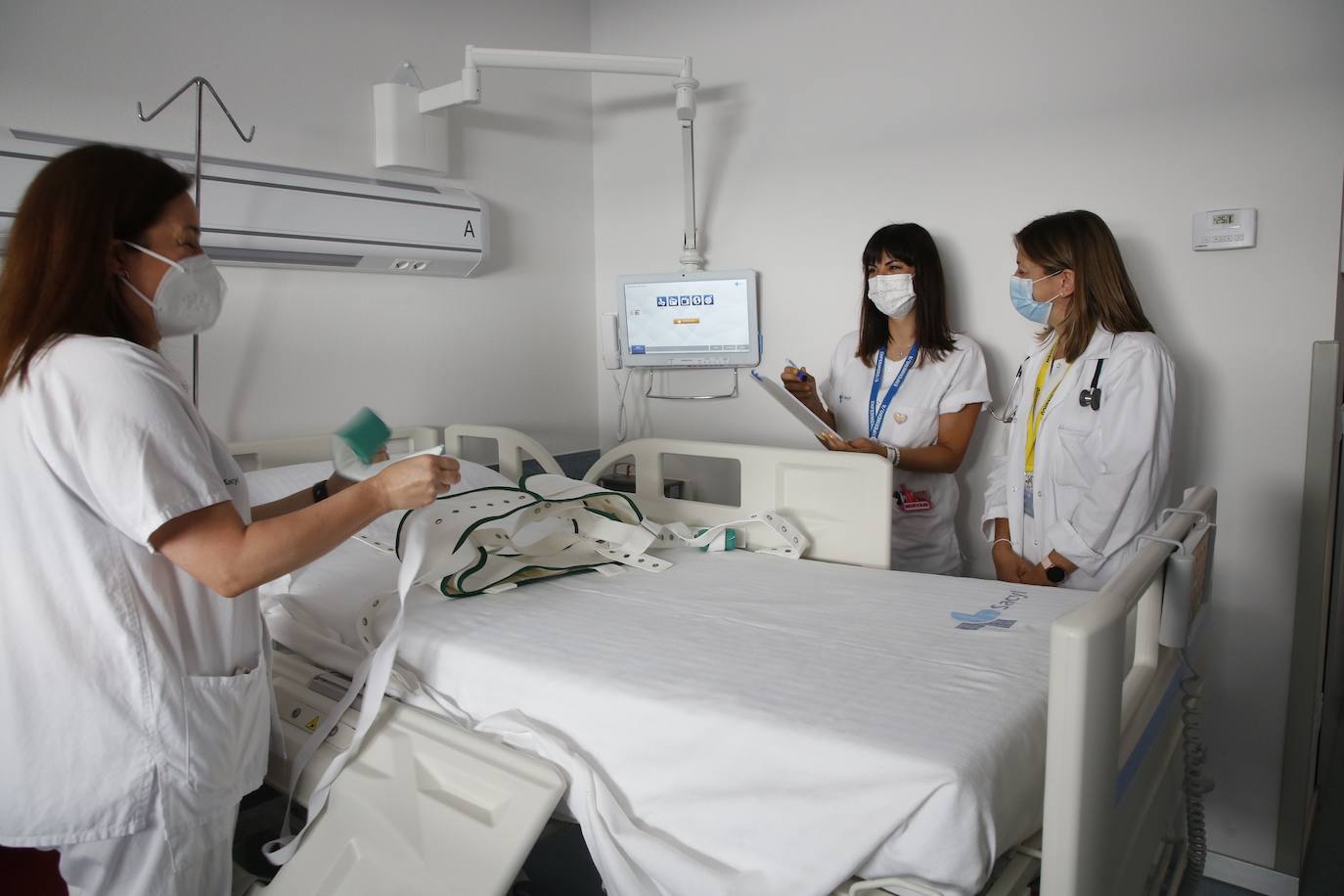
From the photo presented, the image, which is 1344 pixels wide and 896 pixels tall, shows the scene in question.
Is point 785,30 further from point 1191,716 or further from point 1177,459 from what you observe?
point 1191,716

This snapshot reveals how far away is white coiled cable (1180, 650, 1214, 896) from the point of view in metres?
1.57

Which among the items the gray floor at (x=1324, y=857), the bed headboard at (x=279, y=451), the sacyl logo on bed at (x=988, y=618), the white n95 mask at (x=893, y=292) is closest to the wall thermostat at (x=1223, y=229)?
the white n95 mask at (x=893, y=292)

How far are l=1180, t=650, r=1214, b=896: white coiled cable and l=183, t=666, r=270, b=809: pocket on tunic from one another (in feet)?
5.08

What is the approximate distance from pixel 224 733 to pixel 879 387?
2.00 metres

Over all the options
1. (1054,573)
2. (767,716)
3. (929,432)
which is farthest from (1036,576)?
(767,716)

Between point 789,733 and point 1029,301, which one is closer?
point 789,733

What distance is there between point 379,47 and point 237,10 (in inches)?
18.5

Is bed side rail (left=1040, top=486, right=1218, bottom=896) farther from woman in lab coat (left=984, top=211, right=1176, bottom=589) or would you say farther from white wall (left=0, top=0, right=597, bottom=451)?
white wall (left=0, top=0, right=597, bottom=451)

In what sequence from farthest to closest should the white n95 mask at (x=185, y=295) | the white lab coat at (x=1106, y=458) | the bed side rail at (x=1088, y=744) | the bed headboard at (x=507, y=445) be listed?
the bed headboard at (x=507, y=445)
the white lab coat at (x=1106, y=458)
the white n95 mask at (x=185, y=295)
the bed side rail at (x=1088, y=744)

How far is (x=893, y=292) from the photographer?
262 cm

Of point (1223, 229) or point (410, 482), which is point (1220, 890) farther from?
point (410, 482)

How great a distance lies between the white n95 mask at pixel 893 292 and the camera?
8.56 ft

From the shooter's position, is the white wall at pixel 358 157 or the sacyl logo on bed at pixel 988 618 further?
the white wall at pixel 358 157

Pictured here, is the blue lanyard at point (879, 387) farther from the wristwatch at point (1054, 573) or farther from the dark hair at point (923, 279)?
the wristwatch at point (1054, 573)
